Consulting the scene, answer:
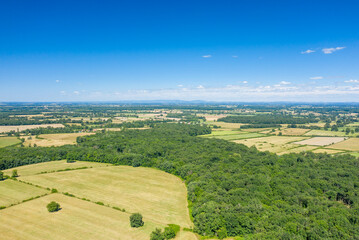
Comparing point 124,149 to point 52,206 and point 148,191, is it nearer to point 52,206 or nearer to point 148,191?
point 148,191

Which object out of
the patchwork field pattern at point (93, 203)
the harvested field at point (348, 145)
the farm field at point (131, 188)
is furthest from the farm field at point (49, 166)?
the harvested field at point (348, 145)

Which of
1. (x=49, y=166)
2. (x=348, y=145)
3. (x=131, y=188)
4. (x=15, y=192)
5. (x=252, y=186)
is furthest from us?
(x=348, y=145)

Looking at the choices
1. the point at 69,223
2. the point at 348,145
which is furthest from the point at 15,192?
the point at 348,145

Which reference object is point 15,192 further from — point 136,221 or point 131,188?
point 136,221

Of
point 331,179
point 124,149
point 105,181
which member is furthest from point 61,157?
point 331,179

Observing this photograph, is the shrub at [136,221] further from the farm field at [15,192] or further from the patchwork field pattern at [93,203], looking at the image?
the farm field at [15,192]

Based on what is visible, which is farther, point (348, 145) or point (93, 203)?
point (348, 145)

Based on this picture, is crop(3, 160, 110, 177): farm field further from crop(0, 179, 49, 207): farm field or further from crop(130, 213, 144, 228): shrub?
crop(130, 213, 144, 228): shrub

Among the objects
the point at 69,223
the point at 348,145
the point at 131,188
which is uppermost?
the point at 348,145
